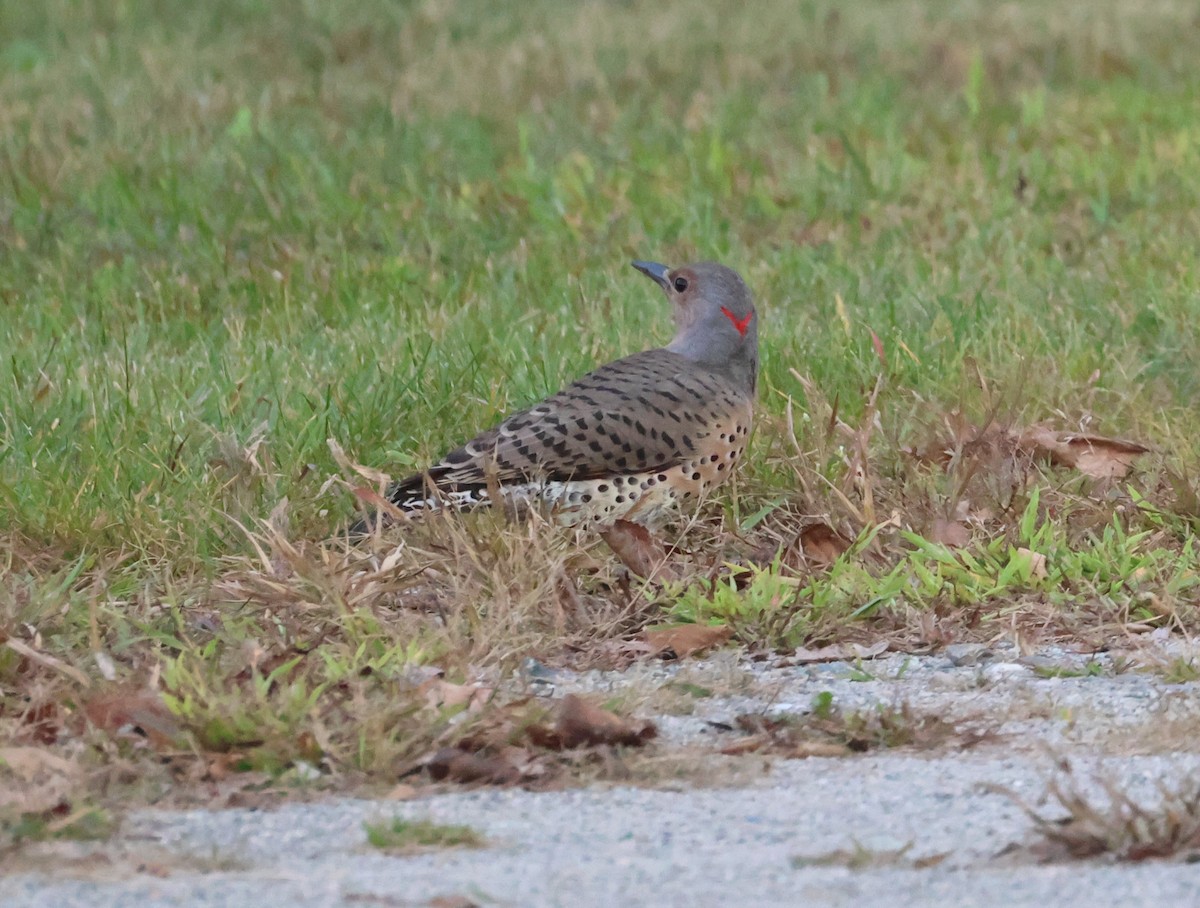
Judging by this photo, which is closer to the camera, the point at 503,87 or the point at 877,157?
the point at 877,157

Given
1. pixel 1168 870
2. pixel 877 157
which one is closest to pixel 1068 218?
pixel 877 157

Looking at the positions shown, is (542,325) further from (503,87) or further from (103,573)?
(503,87)

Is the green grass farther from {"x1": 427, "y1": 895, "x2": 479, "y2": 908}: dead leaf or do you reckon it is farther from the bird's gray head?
the bird's gray head

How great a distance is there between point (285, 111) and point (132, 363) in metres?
4.56

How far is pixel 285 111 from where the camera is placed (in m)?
11.3

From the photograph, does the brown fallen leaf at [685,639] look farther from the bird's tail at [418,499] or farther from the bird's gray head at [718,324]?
the bird's gray head at [718,324]

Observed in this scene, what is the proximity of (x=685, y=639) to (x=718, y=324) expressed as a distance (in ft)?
5.02

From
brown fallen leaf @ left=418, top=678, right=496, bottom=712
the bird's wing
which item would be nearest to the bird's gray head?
the bird's wing

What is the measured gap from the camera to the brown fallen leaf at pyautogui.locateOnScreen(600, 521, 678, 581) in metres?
5.48

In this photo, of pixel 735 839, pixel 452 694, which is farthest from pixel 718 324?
pixel 735 839

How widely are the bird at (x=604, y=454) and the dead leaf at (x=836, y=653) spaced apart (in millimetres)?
915

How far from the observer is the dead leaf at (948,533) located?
5.60 metres

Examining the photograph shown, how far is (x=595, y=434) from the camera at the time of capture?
572 cm

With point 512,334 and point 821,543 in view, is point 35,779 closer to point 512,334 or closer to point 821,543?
point 821,543
